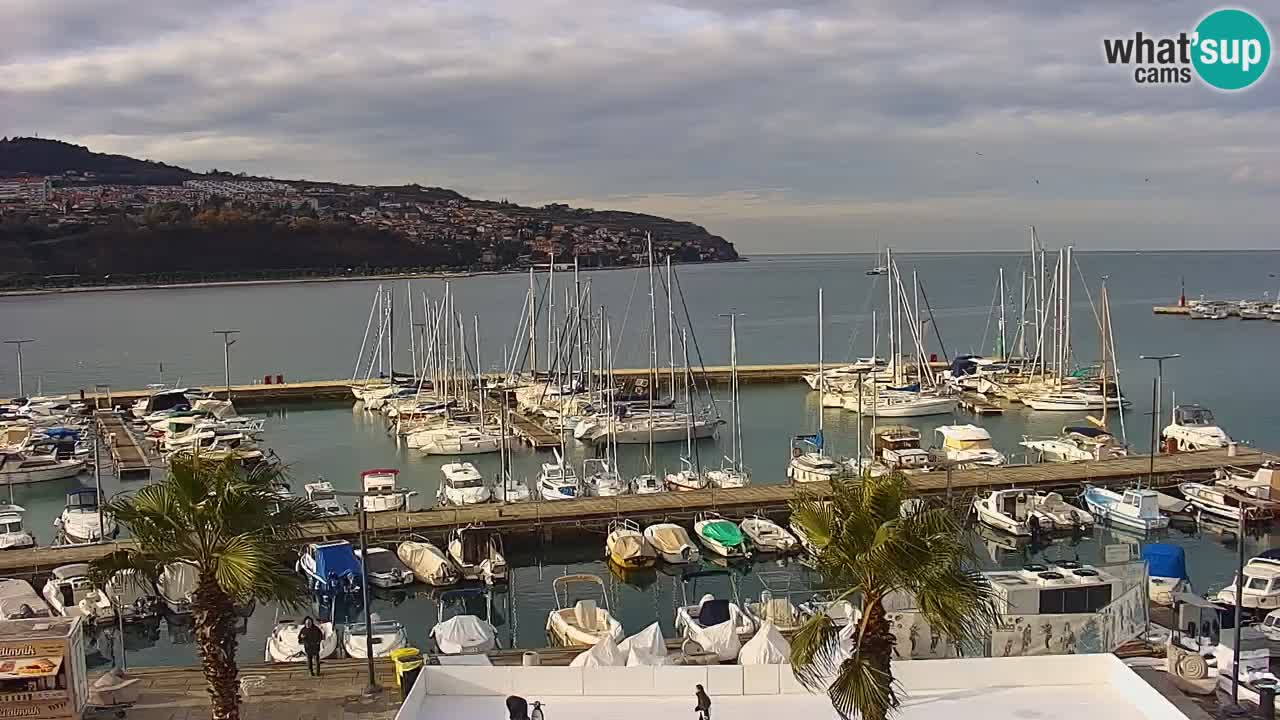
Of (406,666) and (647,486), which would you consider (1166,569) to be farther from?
(406,666)

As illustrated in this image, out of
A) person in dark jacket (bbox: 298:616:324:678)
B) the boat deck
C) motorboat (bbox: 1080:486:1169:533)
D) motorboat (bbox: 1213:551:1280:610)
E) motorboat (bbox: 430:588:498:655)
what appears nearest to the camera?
person in dark jacket (bbox: 298:616:324:678)

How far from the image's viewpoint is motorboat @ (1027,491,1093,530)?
102 ft

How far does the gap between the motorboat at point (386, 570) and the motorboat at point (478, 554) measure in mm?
1336

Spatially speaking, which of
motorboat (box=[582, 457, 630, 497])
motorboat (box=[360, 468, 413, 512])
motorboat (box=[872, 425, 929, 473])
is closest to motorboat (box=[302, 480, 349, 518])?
motorboat (box=[360, 468, 413, 512])

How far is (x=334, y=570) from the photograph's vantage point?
26016mm

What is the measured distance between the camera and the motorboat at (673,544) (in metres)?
28.8

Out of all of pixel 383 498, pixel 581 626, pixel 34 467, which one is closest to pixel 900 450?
pixel 383 498

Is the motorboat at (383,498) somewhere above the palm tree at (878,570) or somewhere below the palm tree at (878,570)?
below

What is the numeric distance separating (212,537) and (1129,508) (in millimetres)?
27613

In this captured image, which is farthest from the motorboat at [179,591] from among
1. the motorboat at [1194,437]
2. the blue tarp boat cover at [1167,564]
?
the motorboat at [1194,437]

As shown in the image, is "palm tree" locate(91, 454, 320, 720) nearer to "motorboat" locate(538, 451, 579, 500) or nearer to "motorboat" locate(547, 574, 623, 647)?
"motorboat" locate(547, 574, 623, 647)

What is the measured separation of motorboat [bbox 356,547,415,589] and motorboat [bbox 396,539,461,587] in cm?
23

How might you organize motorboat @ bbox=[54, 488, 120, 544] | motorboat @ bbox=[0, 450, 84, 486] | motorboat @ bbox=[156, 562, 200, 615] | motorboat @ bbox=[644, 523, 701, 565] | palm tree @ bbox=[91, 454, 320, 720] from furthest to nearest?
motorboat @ bbox=[0, 450, 84, 486]
motorboat @ bbox=[54, 488, 120, 544]
motorboat @ bbox=[644, 523, 701, 565]
motorboat @ bbox=[156, 562, 200, 615]
palm tree @ bbox=[91, 454, 320, 720]

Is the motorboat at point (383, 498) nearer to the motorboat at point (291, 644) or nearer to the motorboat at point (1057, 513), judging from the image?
the motorboat at point (291, 644)
